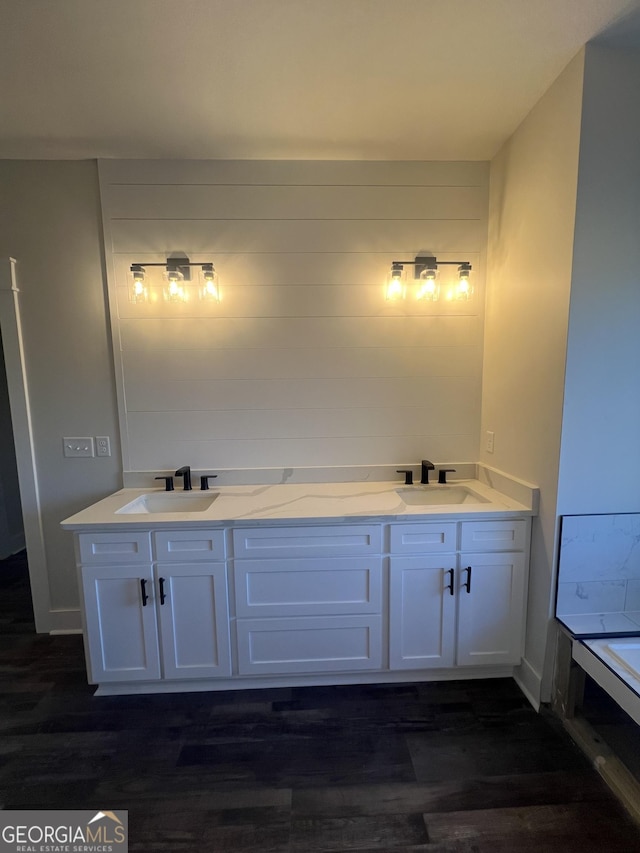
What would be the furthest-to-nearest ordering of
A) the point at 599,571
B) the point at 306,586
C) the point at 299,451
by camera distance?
the point at 299,451
the point at 306,586
the point at 599,571

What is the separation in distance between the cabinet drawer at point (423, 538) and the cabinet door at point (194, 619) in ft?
2.85

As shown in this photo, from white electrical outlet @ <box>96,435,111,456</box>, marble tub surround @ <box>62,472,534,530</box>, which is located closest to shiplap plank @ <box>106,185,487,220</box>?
white electrical outlet @ <box>96,435,111,456</box>

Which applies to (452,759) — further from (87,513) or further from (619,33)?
(619,33)

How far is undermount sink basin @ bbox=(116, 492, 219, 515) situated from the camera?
2.09m

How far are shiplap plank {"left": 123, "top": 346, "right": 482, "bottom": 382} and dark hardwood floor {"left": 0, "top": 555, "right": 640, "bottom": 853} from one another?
1704mm

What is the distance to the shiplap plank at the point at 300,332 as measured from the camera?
2.11 meters

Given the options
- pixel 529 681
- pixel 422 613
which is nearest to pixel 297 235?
pixel 422 613

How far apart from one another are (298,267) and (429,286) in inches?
30.9

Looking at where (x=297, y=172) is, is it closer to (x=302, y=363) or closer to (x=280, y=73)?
(x=280, y=73)

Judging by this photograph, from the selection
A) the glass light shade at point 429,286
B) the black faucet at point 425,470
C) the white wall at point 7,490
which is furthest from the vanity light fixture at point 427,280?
the white wall at point 7,490

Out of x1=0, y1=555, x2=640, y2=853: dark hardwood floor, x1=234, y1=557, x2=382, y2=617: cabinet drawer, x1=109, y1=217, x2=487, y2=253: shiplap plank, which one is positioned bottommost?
x1=0, y1=555, x2=640, y2=853: dark hardwood floor

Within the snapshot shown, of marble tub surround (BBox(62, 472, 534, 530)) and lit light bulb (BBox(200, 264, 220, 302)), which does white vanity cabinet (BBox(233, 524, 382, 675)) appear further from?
lit light bulb (BBox(200, 264, 220, 302))

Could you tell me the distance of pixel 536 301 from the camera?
1694 millimetres

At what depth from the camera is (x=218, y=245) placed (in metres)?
2.07
